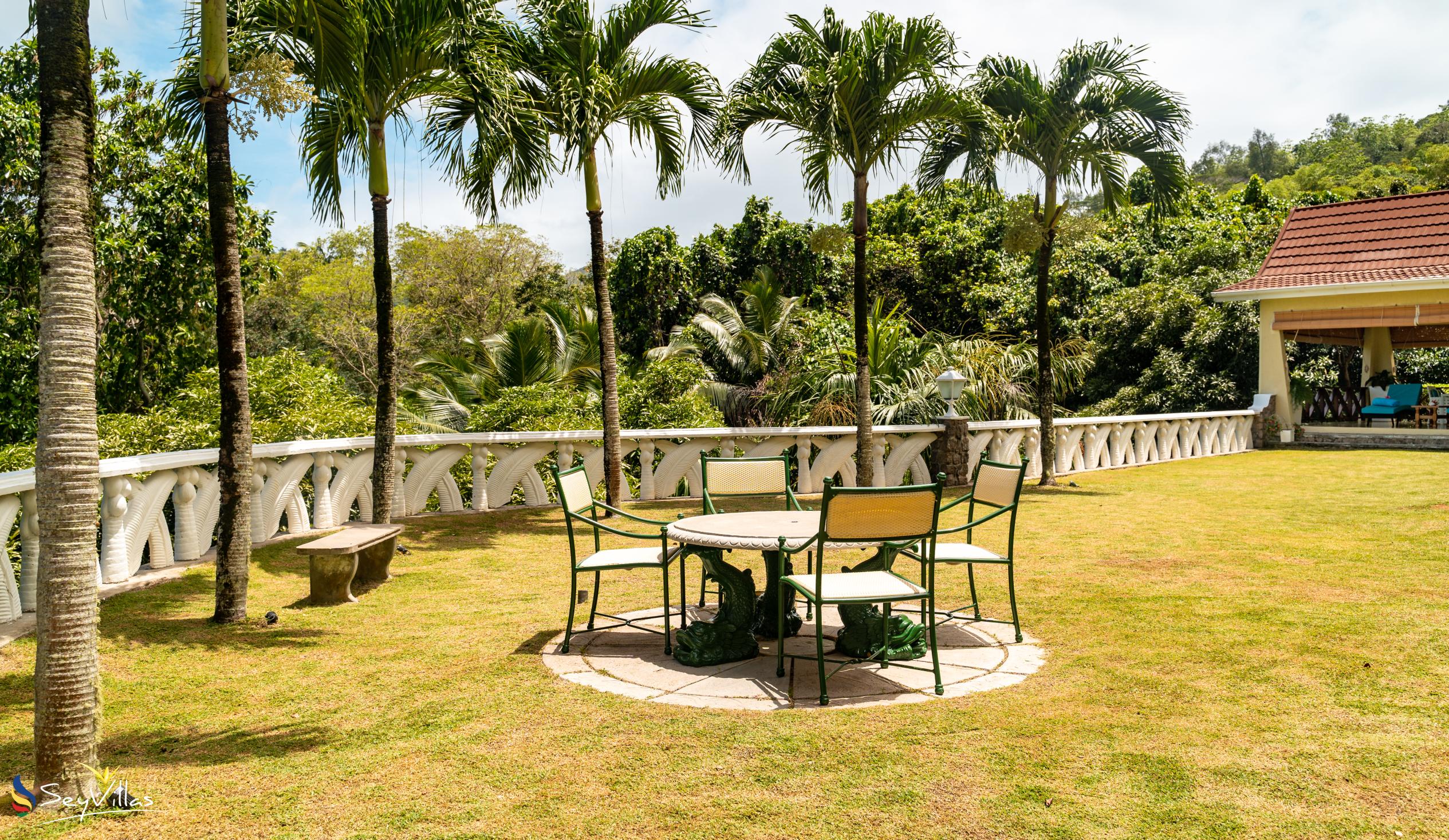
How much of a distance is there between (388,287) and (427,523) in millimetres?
2355

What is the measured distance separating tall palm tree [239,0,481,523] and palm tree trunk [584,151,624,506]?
2.00 m

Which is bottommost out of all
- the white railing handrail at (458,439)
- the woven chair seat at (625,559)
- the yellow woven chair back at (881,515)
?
the woven chair seat at (625,559)

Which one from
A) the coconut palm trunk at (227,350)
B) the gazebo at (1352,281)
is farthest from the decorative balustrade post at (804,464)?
the gazebo at (1352,281)

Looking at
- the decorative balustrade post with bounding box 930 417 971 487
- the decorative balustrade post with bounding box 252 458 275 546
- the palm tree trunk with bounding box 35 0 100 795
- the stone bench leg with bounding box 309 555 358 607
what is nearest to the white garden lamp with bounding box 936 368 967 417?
the decorative balustrade post with bounding box 930 417 971 487

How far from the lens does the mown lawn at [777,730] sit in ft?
10.0

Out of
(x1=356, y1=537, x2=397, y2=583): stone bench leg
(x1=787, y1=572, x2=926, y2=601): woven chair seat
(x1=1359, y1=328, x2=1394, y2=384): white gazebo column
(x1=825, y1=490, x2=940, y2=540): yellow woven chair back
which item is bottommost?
(x1=356, y1=537, x2=397, y2=583): stone bench leg

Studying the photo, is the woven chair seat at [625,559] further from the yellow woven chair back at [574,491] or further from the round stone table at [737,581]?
the yellow woven chair back at [574,491]

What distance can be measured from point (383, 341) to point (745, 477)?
12.1 feet

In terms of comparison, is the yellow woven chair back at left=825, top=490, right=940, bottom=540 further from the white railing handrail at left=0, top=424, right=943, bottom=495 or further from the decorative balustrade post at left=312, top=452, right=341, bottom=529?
the decorative balustrade post at left=312, top=452, right=341, bottom=529

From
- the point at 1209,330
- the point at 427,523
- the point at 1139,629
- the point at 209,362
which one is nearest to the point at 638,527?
the point at 427,523

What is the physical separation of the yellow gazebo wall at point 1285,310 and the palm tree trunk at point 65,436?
2055 cm

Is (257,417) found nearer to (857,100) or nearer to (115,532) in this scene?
(115,532)

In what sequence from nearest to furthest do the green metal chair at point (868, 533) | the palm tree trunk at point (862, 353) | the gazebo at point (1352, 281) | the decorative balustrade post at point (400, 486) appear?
1. the green metal chair at point (868, 533)
2. the decorative balustrade post at point (400, 486)
3. the palm tree trunk at point (862, 353)
4. the gazebo at point (1352, 281)

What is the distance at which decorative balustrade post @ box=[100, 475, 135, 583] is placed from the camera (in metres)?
6.06
